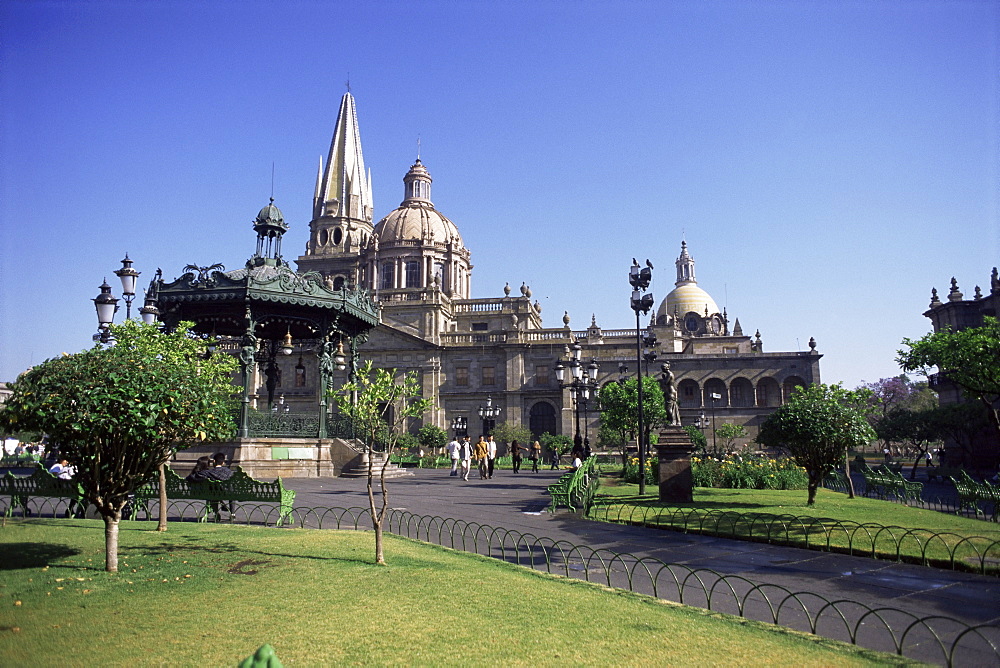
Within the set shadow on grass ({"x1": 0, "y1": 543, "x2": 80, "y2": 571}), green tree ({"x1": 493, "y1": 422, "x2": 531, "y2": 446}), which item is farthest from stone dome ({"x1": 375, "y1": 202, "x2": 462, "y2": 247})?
shadow on grass ({"x1": 0, "y1": 543, "x2": 80, "y2": 571})

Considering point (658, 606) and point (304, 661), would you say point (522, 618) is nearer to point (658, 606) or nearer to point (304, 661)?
point (658, 606)

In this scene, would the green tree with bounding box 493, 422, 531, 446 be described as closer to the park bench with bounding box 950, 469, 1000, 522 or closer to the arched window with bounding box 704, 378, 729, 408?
the arched window with bounding box 704, 378, 729, 408

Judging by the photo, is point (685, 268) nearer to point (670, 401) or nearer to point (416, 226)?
point (416, 226)

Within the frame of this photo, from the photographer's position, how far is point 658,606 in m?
6.62

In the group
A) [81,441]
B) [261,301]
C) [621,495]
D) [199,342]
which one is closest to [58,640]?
[81,441]

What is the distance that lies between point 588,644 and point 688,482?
34.3ft

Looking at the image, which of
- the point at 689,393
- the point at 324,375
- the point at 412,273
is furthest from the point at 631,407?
the point at 412,273

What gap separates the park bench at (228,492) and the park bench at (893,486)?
1500 centimetres

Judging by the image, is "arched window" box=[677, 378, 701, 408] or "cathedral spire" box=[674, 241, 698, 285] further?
"cathedral spire" box=[674, 241, 698, 285]

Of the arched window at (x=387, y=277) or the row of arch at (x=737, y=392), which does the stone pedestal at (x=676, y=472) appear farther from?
the arched window at (x=387, y=277)

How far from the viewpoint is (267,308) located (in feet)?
70.7

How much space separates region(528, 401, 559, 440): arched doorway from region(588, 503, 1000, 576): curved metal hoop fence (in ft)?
123

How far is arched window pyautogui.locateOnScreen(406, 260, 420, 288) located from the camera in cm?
6003

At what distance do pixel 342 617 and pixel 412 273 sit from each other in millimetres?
55203
